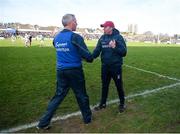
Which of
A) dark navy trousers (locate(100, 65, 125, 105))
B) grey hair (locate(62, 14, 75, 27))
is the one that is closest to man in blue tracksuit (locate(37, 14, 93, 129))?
grey hair (locate(62, 14, 75, 27))

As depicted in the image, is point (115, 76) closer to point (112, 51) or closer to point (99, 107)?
point (112, 51)

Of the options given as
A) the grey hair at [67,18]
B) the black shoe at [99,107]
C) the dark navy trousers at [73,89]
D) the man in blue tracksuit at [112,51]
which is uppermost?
the grey hair at [67,18]

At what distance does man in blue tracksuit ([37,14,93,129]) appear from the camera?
7.10m

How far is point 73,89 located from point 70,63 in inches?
21.5

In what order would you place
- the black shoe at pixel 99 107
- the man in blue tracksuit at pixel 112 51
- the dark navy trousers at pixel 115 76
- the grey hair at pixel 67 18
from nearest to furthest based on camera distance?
the grey hair at pixel 67 18
the man in blue tracksuit at pixel 112 51
the dark navy trousers at pixel 115 76
the black shoe at pixel 99 107

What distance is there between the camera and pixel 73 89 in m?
7.37

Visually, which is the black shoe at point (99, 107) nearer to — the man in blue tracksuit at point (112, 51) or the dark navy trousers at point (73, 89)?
the man in blue tracksuit at point (112, 51)

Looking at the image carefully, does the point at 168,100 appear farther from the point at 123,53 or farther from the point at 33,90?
the point at 33,90

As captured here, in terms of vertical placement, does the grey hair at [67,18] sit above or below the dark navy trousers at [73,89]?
above

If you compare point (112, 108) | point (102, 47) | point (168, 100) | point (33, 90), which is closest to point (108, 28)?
point (102, 47)

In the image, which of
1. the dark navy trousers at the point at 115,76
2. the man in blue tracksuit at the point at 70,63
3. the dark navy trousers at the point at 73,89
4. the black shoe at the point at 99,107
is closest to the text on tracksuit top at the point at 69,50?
the man in blue tracksuit at the point at 70,63

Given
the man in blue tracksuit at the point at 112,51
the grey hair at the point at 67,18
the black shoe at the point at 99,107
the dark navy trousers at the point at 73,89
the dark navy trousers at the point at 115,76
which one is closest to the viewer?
the grey hair at the point at 67,18

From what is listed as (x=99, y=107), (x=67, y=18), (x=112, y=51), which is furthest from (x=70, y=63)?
(x=99, y=107)

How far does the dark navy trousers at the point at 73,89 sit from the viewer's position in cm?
723
